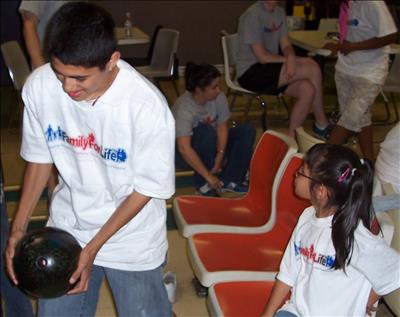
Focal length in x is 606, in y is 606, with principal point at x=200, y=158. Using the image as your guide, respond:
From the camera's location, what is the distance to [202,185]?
3.83 m

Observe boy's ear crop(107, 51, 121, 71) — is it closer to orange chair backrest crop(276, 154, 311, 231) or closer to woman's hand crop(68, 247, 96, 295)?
woman's hand crop(68, 247, 96, 295)

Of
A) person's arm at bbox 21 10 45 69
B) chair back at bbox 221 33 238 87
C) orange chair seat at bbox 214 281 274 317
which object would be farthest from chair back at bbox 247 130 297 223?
chair back at bbox 221 33 238 87

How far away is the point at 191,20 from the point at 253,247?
5847 mm

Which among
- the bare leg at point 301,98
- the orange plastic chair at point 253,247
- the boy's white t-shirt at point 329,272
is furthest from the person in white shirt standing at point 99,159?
the bare leg at point 301,98

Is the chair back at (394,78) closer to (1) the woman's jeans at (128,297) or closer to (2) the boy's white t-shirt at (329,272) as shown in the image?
(2) the boy's white t-shirt at (329,272)

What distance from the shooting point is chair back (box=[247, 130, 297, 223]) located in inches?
105

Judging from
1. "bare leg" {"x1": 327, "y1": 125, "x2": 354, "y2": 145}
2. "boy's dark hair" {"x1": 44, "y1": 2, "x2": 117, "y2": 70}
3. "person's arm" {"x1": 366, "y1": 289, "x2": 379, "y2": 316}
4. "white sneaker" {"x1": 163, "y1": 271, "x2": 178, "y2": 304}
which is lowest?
"white sneaker" {"x1": 163, "y1": 271, "x2": 178, "y2": 304}

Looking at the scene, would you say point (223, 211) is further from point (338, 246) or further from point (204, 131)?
point (338, 246)

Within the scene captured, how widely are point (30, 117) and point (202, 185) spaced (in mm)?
2174

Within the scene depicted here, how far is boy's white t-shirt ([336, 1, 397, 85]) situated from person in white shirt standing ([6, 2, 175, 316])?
2.74m

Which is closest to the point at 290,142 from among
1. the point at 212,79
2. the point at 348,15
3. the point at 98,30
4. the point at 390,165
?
the point at 390,165

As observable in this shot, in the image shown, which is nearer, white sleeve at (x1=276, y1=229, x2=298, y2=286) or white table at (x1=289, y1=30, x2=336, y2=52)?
white sleeve at (x1=276, y1=229, x2=298, y2=286)

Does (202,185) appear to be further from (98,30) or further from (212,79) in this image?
(98,30)

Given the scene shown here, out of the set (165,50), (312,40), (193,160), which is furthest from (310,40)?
(193,160)
